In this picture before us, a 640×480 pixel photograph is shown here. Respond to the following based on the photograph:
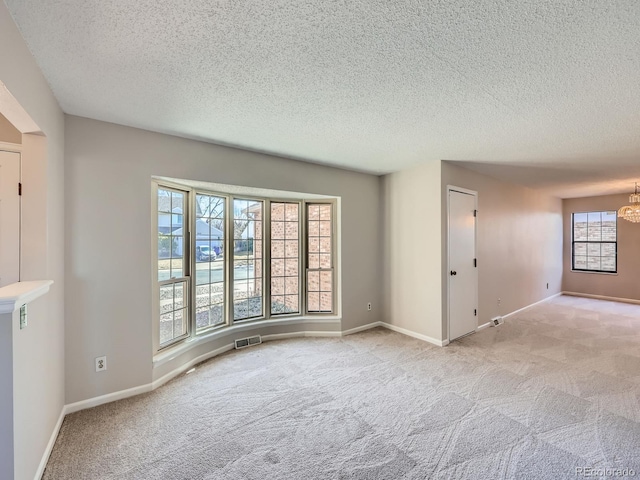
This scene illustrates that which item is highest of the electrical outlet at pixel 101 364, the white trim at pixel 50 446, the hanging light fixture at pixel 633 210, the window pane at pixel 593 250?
the hanging light fixture at pixel 633 210

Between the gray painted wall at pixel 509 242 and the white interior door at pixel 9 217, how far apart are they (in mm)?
4036

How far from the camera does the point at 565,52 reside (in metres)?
1.50

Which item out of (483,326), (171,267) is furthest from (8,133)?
(483,326)

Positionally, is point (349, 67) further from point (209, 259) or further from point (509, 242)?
point (509, 242)

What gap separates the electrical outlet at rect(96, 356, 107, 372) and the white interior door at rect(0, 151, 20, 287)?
98cm

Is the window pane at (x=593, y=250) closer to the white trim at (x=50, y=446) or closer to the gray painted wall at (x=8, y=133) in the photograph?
the white trim at (x=50, y=446)

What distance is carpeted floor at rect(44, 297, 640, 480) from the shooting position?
1751 mm

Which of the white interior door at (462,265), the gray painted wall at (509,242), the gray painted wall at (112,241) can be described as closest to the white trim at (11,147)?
the gray painted wall at (112,241)

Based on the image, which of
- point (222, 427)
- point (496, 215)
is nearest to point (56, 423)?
point (222, 427)

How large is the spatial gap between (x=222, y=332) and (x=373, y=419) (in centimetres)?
207

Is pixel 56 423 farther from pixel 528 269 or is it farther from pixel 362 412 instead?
pixel 528 269

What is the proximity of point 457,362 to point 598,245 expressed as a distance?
19.8 ft

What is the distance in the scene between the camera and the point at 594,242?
6547mm

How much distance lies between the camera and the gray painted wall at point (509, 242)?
420cm
